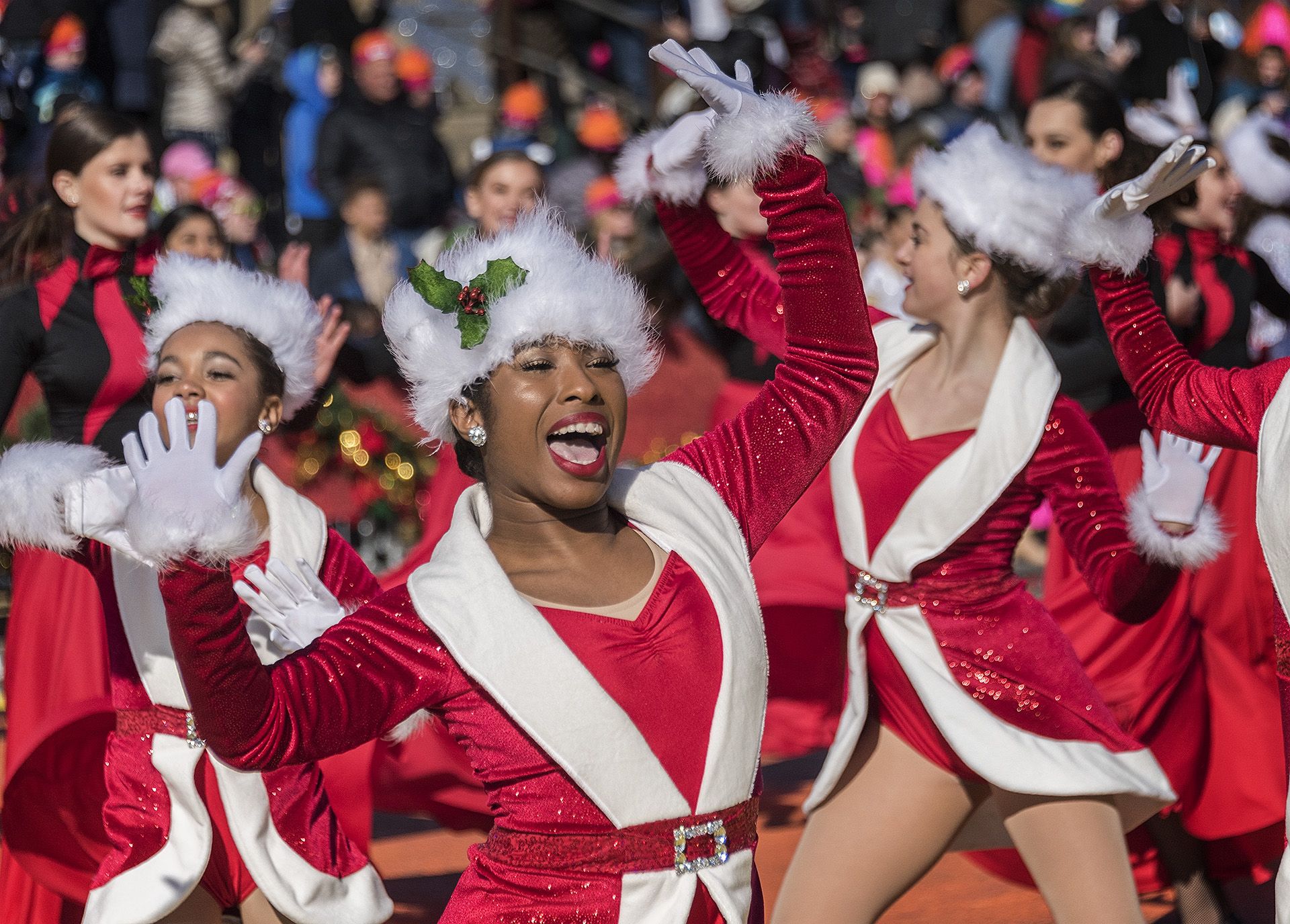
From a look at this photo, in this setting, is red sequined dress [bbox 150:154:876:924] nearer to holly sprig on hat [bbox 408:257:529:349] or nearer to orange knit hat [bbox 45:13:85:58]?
holly sprig on hat [bbox 408:257:529:349]

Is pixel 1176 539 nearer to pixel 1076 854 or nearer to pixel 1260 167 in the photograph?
pixel 1076 854

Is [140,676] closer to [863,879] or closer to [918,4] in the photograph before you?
[863,879]

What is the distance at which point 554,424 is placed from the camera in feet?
8.53

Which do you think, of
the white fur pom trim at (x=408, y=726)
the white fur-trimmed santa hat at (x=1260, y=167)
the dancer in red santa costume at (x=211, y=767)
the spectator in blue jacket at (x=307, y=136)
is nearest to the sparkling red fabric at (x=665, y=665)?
the white fur pom trim at (x=408, y=726)

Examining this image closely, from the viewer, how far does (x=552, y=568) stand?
2676 millimetres

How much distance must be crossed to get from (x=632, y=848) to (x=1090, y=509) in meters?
1.70

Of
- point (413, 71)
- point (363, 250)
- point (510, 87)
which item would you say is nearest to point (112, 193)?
point (363, 250)

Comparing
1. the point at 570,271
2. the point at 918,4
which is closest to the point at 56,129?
the point at 570,271

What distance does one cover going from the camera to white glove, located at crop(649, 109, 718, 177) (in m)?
3.61

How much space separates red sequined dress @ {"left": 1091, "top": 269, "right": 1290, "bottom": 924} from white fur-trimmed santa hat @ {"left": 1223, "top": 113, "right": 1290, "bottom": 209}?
2988 millimetres

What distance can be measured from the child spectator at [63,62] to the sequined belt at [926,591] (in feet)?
25.9

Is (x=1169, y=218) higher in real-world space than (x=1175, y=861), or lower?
higher

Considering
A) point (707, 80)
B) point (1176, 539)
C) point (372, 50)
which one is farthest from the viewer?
point (372, 50)

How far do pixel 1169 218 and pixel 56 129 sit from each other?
3.14 metres
